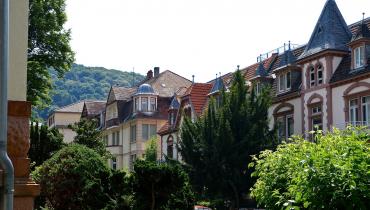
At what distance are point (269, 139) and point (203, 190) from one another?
4574 mm

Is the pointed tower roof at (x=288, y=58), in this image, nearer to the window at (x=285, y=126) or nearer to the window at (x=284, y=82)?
the window at (x=284, y=82)

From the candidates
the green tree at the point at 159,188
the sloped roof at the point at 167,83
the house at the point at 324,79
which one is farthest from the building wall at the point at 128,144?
the green tree at the point at 159,188

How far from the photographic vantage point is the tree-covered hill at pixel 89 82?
134 m

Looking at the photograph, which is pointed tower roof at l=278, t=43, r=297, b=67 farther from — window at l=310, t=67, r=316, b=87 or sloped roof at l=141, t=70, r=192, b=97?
sloped roof at l=141, t=70, r=192, b=97

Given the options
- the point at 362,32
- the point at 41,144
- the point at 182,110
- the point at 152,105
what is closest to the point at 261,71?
the point at 362,32

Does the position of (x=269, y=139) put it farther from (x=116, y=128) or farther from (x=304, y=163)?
(x=116, y=128)

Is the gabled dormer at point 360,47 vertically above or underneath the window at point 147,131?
above

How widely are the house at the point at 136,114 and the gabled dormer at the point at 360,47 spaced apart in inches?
1186

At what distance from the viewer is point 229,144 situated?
35000mm

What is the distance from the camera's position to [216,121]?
3659 centimetres

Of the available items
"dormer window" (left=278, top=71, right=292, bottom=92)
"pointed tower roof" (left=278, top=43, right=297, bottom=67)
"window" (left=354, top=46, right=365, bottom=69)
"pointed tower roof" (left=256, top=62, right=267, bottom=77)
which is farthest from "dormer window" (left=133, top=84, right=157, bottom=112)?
"window" (left=354, top=46, right=365, bottom=69)

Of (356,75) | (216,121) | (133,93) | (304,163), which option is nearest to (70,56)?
(216,121)

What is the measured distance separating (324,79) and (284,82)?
16.5 ft

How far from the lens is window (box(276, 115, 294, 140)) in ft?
128
